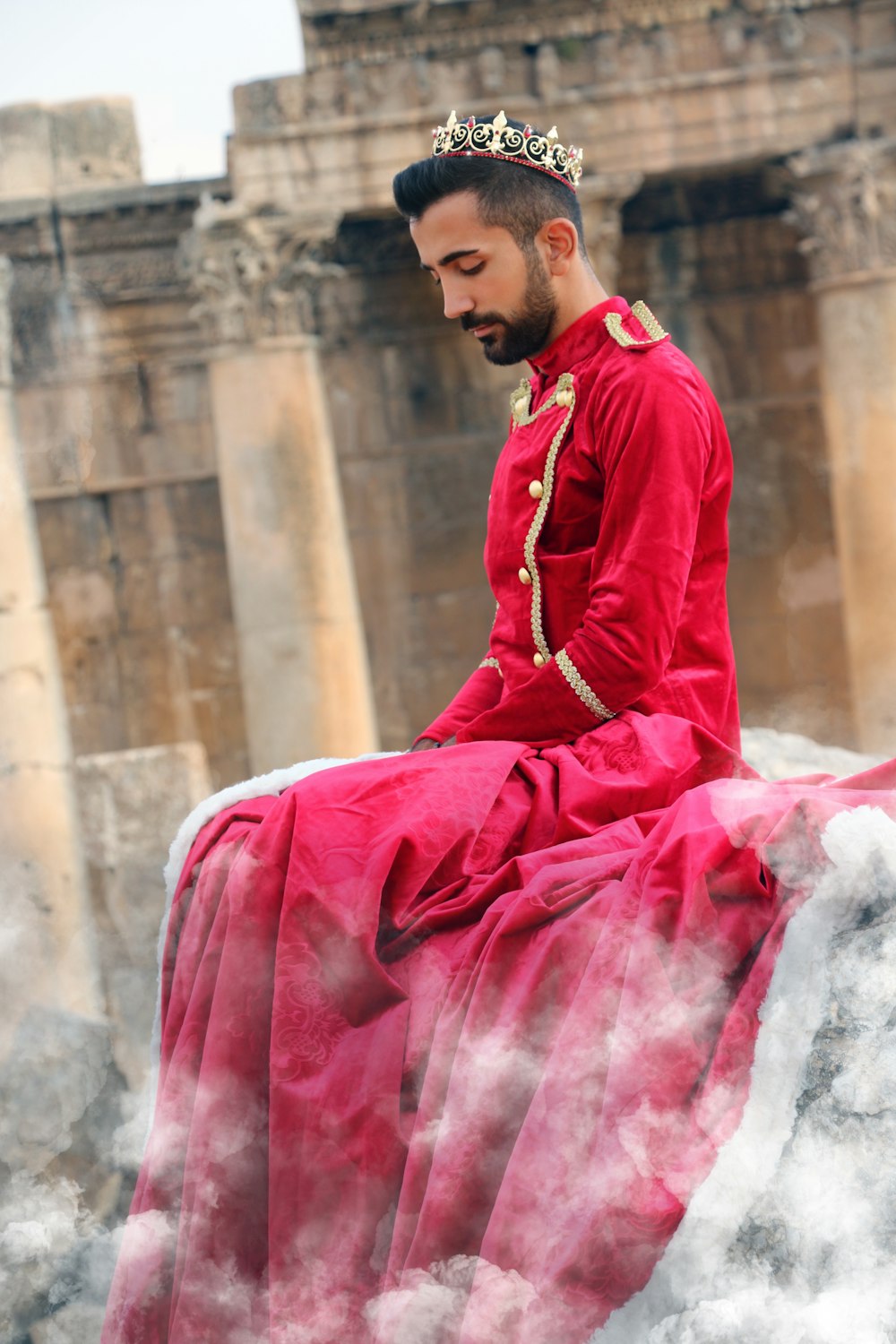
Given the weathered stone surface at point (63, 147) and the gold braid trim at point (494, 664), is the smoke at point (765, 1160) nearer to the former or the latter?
the gold braid trim at point (494, 664)

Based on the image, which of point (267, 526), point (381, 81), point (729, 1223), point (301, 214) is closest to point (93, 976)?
point (267, 526)

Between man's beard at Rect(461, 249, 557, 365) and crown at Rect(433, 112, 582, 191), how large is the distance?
0.60 feet

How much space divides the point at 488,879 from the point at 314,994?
332mm

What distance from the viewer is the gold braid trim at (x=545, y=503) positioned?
302cm

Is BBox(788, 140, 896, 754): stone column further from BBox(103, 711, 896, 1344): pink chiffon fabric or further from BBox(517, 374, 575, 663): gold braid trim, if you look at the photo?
BBox(103, 711, 896, 1344): pink chiffon fabric

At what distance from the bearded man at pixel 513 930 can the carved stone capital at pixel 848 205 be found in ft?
22.0

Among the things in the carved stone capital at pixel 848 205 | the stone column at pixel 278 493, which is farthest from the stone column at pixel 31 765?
the carved stone capital at pixel 848 205

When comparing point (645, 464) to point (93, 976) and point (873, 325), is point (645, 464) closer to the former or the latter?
point (93, 976)

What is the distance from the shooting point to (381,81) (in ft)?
31.3

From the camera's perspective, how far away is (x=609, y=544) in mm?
2889

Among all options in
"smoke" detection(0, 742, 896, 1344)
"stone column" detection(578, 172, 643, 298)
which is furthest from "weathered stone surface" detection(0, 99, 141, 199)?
"smoke" detection(0, 742, 896, 1344)

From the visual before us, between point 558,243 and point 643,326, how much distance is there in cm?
23

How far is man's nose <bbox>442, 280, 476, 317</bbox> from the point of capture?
2.98 metres

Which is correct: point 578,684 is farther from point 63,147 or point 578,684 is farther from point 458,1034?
point 63,147
